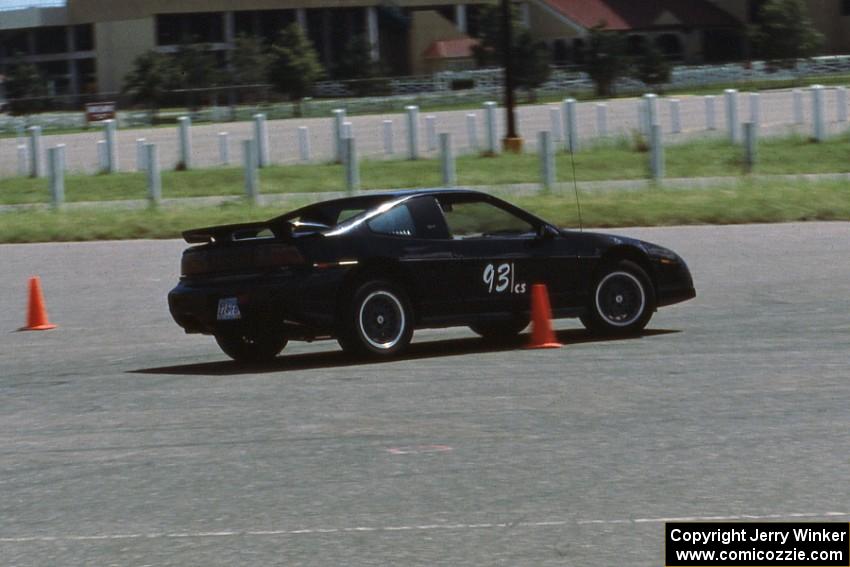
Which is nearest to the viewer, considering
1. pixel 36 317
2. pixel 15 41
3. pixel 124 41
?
pixel 36 317

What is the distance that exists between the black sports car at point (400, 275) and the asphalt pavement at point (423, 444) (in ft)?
1.13

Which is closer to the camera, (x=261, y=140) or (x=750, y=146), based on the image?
(x=750, y=146)

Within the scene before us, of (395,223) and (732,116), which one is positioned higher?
(732,116)

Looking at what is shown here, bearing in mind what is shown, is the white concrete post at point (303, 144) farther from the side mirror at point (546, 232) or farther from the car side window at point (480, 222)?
the side mirror at point (546, 232)

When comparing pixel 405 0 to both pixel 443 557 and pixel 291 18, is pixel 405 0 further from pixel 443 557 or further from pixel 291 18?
pixel 443 557

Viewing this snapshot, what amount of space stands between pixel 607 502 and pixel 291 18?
82848 mm

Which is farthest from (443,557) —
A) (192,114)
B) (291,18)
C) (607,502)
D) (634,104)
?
(291,18)

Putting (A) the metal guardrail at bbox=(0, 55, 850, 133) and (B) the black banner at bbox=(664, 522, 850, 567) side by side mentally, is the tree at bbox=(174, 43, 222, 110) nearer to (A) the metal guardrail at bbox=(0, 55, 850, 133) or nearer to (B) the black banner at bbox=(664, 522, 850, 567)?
(A) the metal guardrail at bbox=(0, 55, 850, 133)

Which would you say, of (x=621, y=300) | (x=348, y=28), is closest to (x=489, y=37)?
(x=348, y=28)

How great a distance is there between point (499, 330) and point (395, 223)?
1.78 m

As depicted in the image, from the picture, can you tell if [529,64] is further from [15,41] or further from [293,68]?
[15,41]

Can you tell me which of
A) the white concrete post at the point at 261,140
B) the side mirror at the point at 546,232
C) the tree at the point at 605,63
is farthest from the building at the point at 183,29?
the side mirror at the point at 546,232

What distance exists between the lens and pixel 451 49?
3398 inches

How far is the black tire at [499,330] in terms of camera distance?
45.0ft
